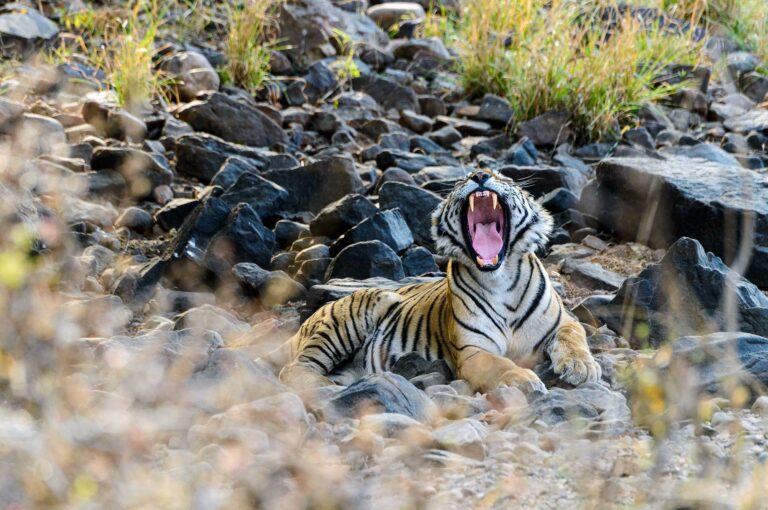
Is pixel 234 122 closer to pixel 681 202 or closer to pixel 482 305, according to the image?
pixel 681 202

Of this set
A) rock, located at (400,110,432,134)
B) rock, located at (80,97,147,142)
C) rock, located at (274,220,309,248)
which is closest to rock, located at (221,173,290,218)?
rock, located at (274,220,309,248)

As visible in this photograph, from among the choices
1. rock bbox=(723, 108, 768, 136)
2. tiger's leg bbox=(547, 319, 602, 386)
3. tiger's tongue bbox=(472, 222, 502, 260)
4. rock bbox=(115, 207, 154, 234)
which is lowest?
rock bbox=(115, 207, 154, 234)

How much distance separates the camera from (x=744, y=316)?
21.3 ft

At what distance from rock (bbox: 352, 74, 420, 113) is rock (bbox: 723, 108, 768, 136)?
326cm

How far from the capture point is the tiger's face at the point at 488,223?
6.45 m

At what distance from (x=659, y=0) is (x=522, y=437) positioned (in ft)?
38.2

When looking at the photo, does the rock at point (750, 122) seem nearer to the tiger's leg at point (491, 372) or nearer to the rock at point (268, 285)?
Result: the rock at point (268, 285)

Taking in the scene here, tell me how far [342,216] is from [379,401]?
4.14m

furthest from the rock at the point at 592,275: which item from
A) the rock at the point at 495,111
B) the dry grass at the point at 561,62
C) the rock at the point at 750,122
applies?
the rock at the point at 750,122

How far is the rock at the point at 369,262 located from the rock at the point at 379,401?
3010 millimetres

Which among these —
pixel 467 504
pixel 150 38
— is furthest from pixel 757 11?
pixel 467 504

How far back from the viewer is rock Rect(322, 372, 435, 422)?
483 centimetres

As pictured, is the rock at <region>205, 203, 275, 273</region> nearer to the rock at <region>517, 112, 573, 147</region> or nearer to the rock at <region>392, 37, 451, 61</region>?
the rock at <region>517, 112, 573, 147</region>

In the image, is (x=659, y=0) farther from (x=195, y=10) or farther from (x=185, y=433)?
(x=185, y=433)
